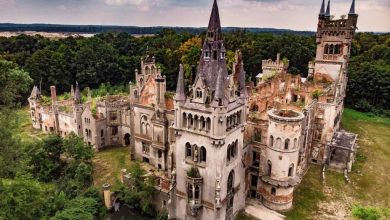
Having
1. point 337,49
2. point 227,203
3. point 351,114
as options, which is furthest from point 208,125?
point 351,114

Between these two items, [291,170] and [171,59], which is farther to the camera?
[171,59]

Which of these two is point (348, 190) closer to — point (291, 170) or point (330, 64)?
point (291, 170)

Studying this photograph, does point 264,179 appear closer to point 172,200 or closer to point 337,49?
point 172,200

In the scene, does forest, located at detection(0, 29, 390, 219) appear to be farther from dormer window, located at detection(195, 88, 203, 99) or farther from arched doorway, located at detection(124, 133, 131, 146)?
arched doorway, located at detection(124, 133, 131, 146)

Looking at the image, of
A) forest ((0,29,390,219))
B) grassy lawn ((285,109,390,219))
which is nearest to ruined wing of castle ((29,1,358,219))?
grassy lawn ((285,109,390,219))

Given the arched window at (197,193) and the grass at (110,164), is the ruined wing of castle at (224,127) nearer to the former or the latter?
the arched window at (197,193)

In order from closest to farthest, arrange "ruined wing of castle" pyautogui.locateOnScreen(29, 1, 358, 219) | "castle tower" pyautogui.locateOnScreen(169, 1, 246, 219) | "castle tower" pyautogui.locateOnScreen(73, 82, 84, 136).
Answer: "castle tower" pyautogui.locateOnScreen(169, 1, 246, 219), "ruined wing of castle" pyautogui.locateOnScreen(29, 1, 358, 219), "castle tower" pyautogui.locateOnScreen(73, 82, 84, 136)

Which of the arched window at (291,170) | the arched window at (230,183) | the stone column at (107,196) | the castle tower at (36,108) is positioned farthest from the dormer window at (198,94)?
the castle tower at (36,108)

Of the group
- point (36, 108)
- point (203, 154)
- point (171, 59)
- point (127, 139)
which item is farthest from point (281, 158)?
point (171, 59)
